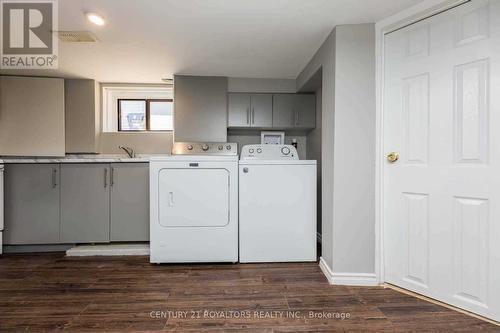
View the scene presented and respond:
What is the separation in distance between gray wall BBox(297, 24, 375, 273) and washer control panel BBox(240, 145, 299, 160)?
974 millimetres

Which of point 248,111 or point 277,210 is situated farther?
point 248,111

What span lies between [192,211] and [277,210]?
0.78 meters

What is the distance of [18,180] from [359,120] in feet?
11.3

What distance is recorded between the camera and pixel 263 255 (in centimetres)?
242

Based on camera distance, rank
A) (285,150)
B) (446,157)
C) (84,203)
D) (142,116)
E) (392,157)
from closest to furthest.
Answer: (446,157)
(392,157)
(84,203)
(285,150)
(142,116)

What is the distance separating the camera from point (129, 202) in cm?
285

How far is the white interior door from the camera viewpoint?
4.97 ft

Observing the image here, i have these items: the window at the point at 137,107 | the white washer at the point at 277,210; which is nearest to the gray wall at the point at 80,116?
the window at the point at 137,107

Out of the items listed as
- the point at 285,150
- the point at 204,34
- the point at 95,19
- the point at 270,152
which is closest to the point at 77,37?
the point at 95,19

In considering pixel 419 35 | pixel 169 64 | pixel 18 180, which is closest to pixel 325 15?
pixel 419 35

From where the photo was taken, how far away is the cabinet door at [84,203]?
9.24 feet

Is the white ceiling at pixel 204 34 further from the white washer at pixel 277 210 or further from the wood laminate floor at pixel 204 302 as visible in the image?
the wood laminate floor at pixel 204 302

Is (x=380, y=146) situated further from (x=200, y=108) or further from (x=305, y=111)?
(x=200, y=108)

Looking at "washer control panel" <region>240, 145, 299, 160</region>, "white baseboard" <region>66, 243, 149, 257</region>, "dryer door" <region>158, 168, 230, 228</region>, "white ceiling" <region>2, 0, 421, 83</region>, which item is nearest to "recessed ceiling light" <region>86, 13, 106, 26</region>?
"white ceiling" <region>2, 0, 421, 83</region>
